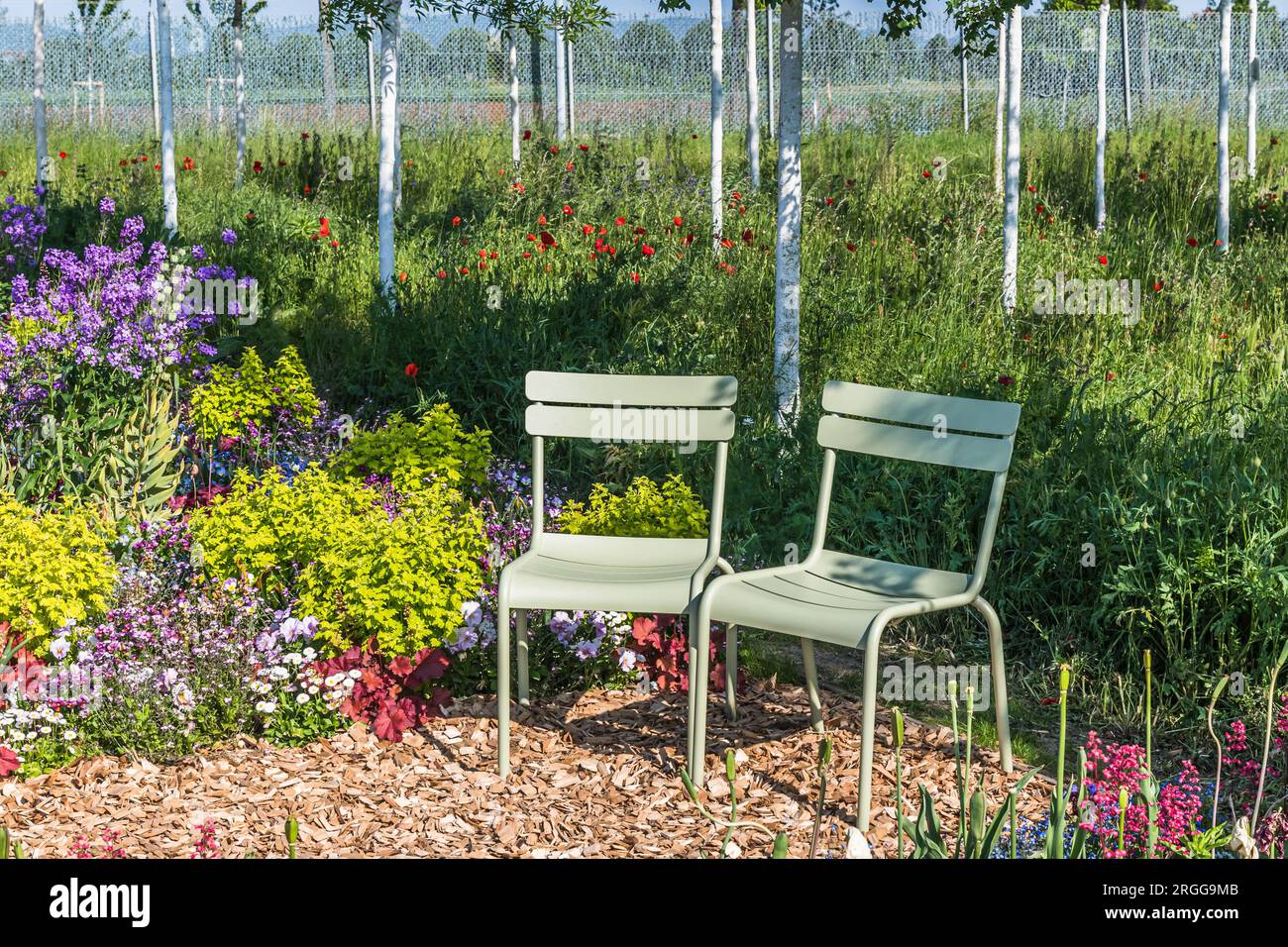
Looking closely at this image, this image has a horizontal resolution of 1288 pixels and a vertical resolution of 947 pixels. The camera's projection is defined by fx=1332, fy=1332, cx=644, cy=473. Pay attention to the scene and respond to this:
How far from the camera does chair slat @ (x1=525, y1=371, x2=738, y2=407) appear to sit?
3.88m

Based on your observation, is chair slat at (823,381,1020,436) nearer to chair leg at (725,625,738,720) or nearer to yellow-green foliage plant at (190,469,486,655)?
chair leg at (725,625,738,720)

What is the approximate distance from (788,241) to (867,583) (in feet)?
8.21

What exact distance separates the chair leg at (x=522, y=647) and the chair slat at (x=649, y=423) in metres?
0.55

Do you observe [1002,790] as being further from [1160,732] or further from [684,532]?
[684,532]

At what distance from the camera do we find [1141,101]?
19422 millimetres

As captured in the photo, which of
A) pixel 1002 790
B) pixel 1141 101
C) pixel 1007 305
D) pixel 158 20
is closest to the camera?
pixel 1002 790

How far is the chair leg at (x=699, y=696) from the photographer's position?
3309 millimetres

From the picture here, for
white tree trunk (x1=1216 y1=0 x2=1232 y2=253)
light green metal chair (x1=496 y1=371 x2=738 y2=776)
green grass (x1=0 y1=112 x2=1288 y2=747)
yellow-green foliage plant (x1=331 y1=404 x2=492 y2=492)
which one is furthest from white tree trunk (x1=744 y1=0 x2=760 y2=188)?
light green metal chair (x1=496 y1=371 x2=738 y2=776)

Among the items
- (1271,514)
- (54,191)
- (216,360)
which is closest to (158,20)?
(54,191)

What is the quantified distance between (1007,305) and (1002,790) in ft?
13.9

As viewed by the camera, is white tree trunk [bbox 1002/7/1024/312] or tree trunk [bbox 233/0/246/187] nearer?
white tree trunk [bbox 1002/7/1024/312]

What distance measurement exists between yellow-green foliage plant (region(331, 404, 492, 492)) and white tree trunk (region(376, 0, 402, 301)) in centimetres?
236

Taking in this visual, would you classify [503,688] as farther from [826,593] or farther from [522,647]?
[826,593]

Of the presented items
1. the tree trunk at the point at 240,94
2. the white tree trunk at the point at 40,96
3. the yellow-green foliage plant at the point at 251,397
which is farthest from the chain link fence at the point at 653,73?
the yellow-green foliage plant at the point at 251,397
